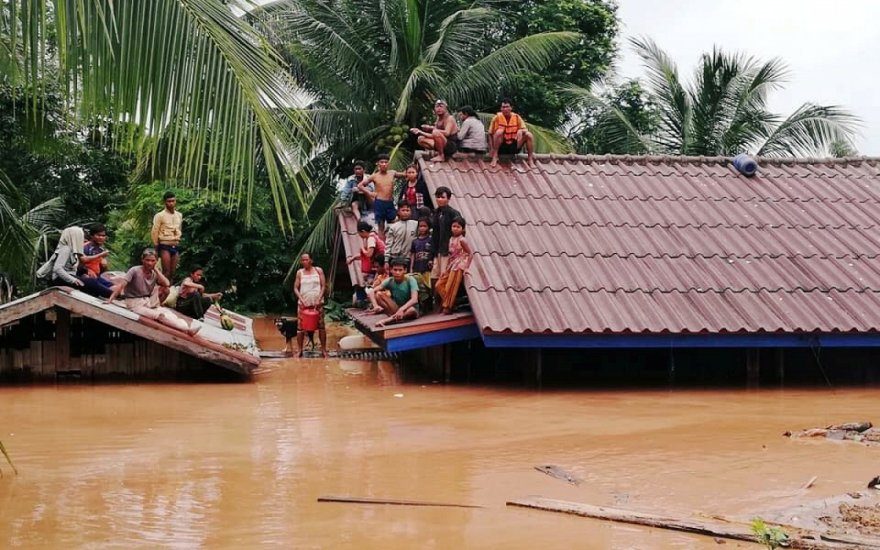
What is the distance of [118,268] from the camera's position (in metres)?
22.8

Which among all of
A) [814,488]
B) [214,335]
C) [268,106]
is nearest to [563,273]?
[214,335]

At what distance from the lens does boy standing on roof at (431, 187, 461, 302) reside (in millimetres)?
12125

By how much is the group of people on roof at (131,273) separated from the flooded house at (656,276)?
2.45 m

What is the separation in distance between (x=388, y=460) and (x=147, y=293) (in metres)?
5.60

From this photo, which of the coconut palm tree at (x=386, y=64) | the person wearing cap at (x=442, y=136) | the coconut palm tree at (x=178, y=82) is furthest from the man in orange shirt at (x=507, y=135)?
the coconut palm tree at (x=178, y=82)

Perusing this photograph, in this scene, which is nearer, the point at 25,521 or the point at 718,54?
the point at 25,521

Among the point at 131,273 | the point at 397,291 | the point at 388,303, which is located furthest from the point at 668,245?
the point at 131,273

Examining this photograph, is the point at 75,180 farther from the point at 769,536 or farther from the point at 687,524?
the point at 769,536

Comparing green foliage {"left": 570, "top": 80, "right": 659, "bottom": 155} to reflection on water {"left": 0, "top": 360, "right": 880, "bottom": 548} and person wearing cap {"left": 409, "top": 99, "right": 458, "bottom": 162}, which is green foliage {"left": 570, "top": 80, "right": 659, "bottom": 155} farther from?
reflection on water {"left": 0, "top": 360, "right": 880, "bottom": 548}

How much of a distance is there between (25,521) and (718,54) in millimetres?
19166

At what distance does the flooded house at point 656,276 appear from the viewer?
1143 centimetres

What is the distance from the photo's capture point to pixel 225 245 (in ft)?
70.2

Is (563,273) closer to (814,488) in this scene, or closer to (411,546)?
(814,488)

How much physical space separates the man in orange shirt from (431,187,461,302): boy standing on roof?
87.5 inches
